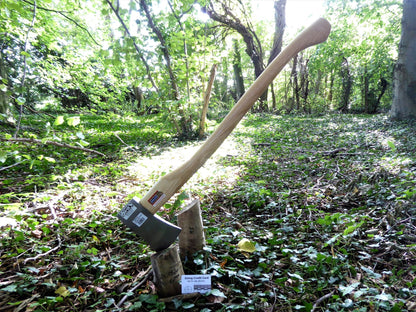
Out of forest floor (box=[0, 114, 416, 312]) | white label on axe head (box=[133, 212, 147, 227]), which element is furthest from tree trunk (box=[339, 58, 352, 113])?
white label on axe head (box=[133, 212, 147, 227])

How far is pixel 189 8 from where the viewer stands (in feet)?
10.2

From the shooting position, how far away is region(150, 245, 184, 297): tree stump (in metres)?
1.49

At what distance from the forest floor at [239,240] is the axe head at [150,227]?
338mm

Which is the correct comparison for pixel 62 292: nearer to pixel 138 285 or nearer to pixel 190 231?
pixel 138 285

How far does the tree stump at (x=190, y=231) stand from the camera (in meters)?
1.80

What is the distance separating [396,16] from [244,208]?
43.2ft

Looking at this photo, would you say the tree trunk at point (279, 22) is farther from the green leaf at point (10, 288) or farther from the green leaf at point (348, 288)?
the green leaf at point (10, 288)

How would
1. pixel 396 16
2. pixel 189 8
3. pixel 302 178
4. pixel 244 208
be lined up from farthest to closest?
pixel 396 16 < pixel 302 178 < pixel 189 8 < pixel 244 208

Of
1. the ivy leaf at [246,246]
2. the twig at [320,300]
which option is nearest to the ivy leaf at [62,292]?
the ivy leaf at [246,246]

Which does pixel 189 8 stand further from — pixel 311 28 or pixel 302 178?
pixel 302 178

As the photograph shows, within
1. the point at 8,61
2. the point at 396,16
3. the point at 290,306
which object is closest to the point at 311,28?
the point at 290,306

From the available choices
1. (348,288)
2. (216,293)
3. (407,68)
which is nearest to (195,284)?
(216,293)

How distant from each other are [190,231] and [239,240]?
55 centimetres

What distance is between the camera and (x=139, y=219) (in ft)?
5.11
